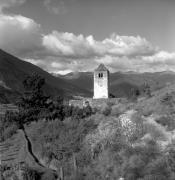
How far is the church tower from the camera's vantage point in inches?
2400

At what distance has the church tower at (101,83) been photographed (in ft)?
200

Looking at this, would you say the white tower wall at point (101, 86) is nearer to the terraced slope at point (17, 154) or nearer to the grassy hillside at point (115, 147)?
the grassy hillside at point (115, 147)

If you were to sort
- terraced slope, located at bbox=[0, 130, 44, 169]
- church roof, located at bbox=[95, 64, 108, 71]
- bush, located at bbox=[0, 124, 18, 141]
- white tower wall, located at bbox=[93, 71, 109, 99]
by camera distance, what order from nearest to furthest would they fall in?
terraced slope, located at bbox=[0, 130, 44, 169], bush, located at bbox=[0, 124, 18, 141], white tower wall, located at bbox=[93, 71, 109, 99], church roof, located at bbox=[95, 64, 108, 71]

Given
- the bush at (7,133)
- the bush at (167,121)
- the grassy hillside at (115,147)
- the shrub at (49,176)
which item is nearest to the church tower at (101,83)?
the bush at (7,133)

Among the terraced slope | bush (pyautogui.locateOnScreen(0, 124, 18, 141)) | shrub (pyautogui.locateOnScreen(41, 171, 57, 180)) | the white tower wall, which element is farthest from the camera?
the white tower wall

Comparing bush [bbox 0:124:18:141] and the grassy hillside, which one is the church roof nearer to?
bush [bbox 0:124:18:141]

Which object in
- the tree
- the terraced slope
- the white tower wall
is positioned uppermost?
the white tower wall

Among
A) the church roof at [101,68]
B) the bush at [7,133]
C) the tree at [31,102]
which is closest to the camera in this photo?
the bush at [7,133]

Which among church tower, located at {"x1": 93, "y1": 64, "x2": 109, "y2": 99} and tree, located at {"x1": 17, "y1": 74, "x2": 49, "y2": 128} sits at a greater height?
church tower, located at {"x1": 93, "y1": 64, "x2": 109, "y2": 99}

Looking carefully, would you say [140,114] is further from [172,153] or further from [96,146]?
[172,153]

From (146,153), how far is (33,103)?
17.7 metres

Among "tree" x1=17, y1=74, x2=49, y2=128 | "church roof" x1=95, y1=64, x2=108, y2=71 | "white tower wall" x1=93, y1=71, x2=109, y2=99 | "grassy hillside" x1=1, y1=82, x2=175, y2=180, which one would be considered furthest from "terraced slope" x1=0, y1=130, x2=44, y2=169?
"church roof" x1=95, y1=64, x2=108, y2=71

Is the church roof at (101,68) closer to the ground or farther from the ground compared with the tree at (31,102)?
farther from the ground

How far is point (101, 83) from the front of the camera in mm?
61531
